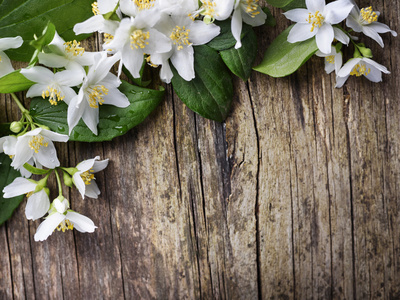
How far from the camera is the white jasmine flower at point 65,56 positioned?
43.5 inches

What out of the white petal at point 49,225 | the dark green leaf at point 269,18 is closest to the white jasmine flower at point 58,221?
the white petal at point 49,225

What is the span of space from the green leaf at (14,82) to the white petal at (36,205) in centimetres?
35

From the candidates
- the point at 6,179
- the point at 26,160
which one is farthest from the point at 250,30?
the point at 6,179

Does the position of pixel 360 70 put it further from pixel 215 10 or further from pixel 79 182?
pixel 79 182

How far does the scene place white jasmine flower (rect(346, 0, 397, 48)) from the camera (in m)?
1.18

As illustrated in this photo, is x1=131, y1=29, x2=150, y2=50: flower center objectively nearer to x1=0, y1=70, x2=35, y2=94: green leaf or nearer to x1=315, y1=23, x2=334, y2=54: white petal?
x1=0, y1=70, x2=35, y2=94: green leaf

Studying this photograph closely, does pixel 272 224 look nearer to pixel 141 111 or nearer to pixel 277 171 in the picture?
pixel 277 171

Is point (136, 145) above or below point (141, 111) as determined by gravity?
below

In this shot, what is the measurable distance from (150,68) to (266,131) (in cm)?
47

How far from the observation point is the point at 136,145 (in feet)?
4.47

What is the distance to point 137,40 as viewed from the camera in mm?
1067

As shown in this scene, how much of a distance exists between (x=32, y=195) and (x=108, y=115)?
0.38m

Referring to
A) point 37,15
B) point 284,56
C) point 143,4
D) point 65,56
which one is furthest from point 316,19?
point 37,15

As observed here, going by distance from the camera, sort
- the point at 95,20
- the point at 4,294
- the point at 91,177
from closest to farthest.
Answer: the point at 95,20, the point at 91,177, the point at 4,294
